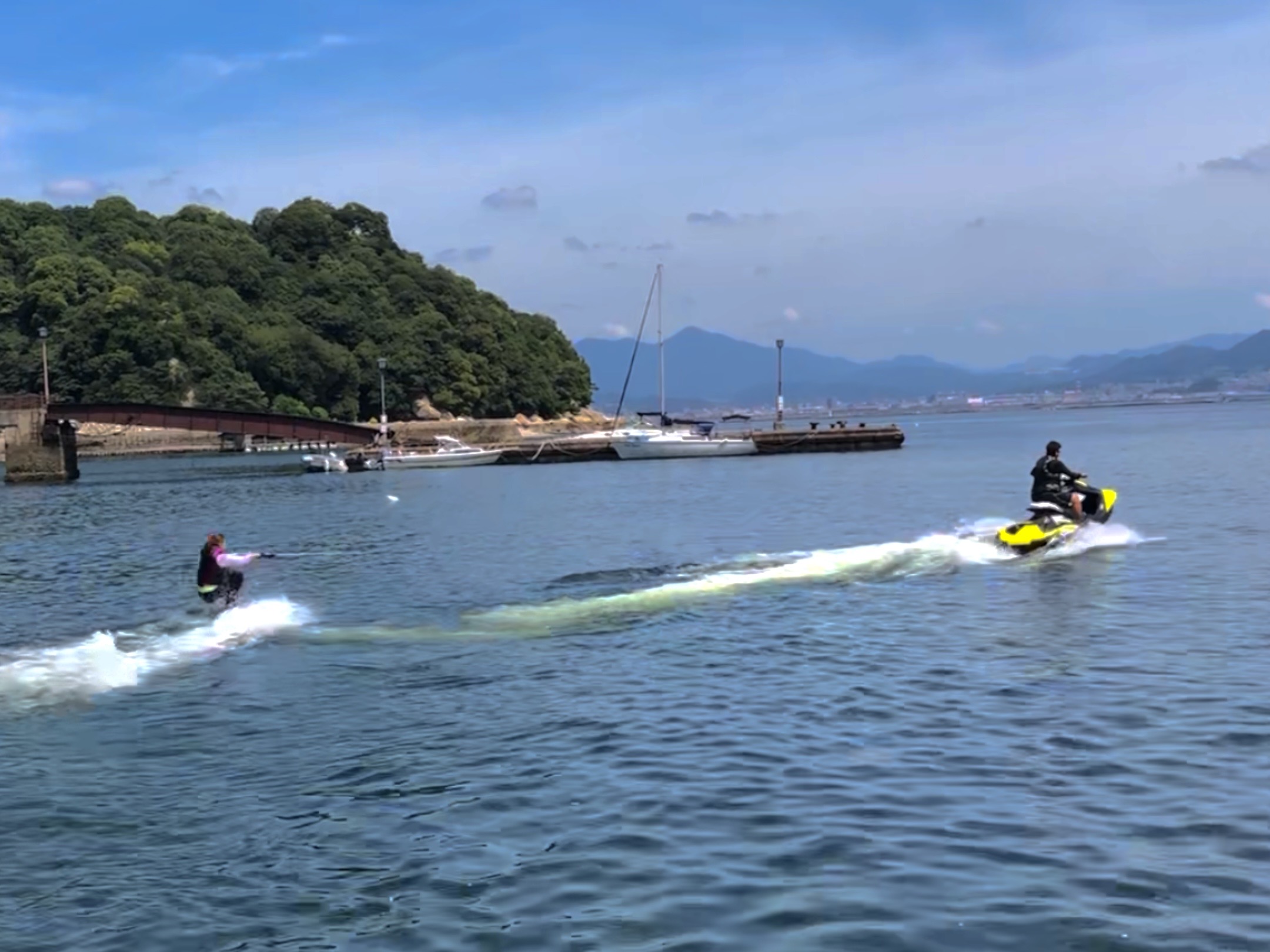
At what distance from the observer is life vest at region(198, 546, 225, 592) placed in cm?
2445

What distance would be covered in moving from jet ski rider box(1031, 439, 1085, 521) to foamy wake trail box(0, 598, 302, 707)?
57.4 feet

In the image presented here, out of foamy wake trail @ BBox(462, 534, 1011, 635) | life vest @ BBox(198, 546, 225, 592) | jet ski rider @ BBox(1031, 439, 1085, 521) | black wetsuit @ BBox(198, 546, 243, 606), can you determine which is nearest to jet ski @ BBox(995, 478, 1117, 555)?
jet ski rider @ BBox(1031, 439, 1085, 521)

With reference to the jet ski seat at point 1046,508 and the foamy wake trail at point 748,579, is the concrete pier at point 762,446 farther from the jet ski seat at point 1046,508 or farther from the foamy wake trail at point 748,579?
the jet ski seat at point 1046,508

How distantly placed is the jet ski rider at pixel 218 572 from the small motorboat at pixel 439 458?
71.6m

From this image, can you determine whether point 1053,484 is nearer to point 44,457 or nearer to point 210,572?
point 210,572

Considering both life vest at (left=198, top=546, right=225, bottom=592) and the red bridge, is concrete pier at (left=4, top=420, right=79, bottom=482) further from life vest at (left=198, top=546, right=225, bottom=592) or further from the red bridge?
life vest at (left=198, top=546, right=225, bottom=592)

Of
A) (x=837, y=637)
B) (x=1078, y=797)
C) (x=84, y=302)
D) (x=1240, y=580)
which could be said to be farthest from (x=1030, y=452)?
(x=84, y=302)

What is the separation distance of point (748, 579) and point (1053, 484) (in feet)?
27.9

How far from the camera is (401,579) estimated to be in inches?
1212

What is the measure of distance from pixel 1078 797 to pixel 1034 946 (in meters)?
3.23

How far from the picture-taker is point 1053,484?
1214 inches

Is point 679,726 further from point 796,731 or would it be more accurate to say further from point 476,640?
point 476,640

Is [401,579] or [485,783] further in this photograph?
[401,579]

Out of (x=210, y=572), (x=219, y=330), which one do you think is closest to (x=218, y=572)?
(x=210, y=572)
